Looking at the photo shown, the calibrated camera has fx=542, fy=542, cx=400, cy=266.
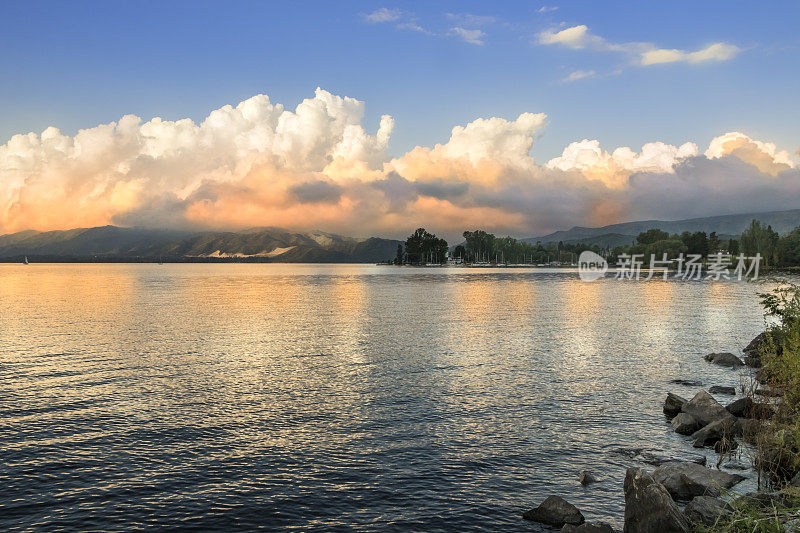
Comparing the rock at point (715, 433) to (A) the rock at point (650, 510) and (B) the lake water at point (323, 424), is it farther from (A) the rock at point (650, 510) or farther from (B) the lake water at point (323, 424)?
(A) the rock at point (650, 510)

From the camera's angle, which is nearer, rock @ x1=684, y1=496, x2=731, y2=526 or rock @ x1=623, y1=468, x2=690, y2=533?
rock @ x1=623, y1=468, x2=690, y2=533

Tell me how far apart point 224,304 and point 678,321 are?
9532 cm

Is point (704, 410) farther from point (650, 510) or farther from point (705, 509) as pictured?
point (650, 510)

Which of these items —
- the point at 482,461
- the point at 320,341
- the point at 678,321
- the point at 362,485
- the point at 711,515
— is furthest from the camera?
the point at 678,321

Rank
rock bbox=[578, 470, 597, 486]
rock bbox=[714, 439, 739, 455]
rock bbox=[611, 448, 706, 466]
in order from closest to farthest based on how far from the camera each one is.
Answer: rock bbox=[578, 470, 597, 486], rock bbox=[611, 448, 706, 466], rock bbox=[714, 439, 739, 455]

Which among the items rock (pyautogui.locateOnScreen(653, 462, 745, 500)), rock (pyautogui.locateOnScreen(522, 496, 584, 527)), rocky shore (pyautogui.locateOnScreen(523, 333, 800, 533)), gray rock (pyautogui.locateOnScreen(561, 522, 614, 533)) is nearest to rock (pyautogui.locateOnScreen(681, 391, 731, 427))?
rocky shore (pyautogui.locateOnScreen(523, 333, 800, 533))

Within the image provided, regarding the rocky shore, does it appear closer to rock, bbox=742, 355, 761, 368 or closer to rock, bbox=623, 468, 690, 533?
rock, bbox=623, 468, 690, 533

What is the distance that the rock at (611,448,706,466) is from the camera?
2848 centimetres

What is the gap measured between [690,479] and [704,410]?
1265cm

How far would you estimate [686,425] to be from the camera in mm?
33406

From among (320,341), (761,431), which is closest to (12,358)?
(320,341)

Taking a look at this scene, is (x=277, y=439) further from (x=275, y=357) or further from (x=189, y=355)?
(x=189, y=355)

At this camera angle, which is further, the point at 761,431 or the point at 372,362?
the point at 372,362

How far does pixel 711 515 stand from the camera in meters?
20.7
